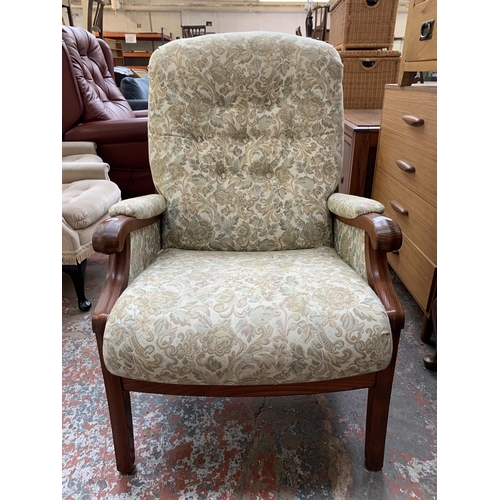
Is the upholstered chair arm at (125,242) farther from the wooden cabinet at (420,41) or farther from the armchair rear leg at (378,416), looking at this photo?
the wooden cabinet at (420,41)

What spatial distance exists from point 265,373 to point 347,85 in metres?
2.10

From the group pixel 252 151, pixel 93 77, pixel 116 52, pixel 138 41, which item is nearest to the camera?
pixel 252 151

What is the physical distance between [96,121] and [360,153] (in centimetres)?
168

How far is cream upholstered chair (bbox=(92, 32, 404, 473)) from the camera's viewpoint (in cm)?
81

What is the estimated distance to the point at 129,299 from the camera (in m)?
0.87

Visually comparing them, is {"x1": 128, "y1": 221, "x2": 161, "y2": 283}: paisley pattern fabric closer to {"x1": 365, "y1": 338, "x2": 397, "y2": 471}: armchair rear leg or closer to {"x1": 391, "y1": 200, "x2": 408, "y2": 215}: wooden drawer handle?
{"x1": 365, "y1": 338, "x2": 397, "y2": 471}: armchair rear leg

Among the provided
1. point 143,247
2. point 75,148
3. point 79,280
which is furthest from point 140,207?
point 75,148

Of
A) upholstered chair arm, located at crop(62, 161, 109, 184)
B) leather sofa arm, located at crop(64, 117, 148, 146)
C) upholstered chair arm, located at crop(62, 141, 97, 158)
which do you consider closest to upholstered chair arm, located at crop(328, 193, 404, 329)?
upholstered chair arm, located at crop(62, 161, 109, 184)

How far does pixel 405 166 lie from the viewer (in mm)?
1446

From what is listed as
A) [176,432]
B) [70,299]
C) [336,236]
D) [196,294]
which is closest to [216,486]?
[176,432]

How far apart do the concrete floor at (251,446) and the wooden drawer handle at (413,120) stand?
0.89m

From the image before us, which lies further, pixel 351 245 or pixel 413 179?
pixel 413 179

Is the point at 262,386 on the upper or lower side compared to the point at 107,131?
lower

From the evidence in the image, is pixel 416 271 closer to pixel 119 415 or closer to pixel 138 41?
pixel 119 415
